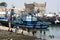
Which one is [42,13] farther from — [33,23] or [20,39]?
[20,39]

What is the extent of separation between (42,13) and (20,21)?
35.4 meters

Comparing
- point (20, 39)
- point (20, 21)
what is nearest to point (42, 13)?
point (20, 21)

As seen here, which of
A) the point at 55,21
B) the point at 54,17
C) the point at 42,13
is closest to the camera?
the point at 55,21

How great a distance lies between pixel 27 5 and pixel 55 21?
1399 centimetres

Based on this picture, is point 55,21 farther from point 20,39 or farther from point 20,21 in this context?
point 20,39

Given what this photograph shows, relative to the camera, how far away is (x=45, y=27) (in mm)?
60562

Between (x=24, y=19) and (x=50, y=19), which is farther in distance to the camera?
(x=50, y=19)

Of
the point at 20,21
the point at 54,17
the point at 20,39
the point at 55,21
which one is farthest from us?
the point at 54,17

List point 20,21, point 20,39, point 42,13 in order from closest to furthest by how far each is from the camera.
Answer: point 20,39 < point 20,21 < point 42,13

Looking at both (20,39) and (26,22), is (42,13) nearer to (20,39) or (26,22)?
(26,22)

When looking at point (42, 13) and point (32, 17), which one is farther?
point (42, 13)

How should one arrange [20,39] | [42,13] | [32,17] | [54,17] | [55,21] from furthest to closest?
[42,13] < [54,17] < [55,21] < [32,17] < [20,39]

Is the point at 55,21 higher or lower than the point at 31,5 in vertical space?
lower

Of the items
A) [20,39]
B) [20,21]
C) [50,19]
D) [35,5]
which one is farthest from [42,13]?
[20,39]
